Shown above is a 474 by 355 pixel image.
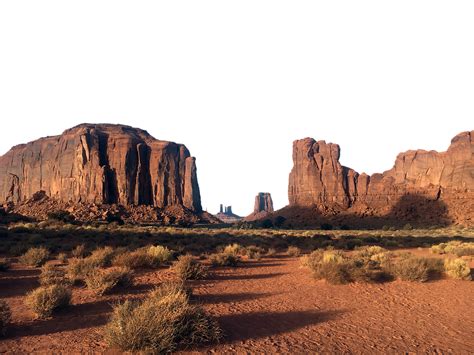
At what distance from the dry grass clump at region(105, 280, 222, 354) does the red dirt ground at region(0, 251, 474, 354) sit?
0.30m

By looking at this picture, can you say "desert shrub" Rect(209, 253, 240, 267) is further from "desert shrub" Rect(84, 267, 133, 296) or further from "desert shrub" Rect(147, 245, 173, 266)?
"desert shrub" Rect(84, 267, 133, 296)

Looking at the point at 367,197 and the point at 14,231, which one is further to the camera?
the point at 367,197

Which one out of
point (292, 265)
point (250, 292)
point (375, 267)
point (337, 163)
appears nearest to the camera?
point (250, 292)

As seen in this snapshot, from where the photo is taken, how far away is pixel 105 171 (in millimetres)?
92812

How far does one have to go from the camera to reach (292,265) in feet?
60.6

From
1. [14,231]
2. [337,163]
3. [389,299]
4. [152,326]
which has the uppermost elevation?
[337,163]

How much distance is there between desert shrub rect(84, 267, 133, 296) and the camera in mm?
10180

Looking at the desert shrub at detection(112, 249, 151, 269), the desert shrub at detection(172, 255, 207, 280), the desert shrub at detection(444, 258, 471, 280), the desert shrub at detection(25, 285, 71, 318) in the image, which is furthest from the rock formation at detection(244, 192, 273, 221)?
the desert shrub at detection(25, 285, 71, 318)

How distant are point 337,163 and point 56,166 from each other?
77.8m

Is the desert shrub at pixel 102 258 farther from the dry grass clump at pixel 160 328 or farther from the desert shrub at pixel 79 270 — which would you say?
the dry grass clump at pixel 160 328

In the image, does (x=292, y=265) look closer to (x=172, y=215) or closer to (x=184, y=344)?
(x=184, y=344)

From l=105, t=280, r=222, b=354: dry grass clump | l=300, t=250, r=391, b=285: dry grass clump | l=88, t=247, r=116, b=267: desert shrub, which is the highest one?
l=88, t=247, r=116, b=267: desert shrub

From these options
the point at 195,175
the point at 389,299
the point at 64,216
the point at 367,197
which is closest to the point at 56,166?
the point at 195,175

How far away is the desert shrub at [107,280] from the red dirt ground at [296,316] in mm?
262
